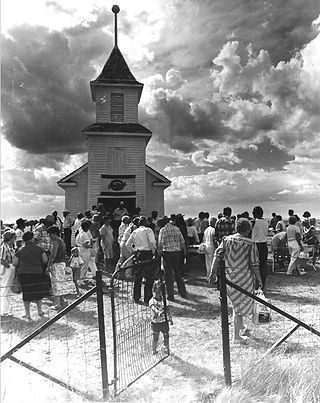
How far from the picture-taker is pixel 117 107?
20.7 meters

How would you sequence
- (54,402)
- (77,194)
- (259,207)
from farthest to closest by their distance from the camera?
(77,194) < (259,207) < (54,402)

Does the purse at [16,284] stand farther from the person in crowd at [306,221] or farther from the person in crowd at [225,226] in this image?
the person in crowd at [306,221]

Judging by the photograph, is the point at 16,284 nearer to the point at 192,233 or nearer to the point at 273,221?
the point at 192,233

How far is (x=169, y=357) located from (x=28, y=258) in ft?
10.9

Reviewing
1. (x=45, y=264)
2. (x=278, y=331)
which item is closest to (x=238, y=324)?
(x=278, y=331)

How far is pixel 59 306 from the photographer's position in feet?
26.8

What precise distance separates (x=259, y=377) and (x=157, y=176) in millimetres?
16548

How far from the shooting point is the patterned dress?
6023 millimetres

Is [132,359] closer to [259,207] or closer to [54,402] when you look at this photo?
[54,402]

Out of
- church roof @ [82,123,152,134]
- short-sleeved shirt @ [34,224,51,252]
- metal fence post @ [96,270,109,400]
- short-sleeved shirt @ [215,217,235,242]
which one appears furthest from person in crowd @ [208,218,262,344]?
church roof @ [82,123,152,134]

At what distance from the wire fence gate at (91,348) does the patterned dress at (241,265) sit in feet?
3.78

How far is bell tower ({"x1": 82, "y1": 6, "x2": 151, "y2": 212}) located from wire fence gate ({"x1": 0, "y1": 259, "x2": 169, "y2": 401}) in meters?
12.6

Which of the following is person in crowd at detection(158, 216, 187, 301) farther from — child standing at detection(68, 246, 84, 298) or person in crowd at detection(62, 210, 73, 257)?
person in crowd at detection(62, 210, 73, 257)

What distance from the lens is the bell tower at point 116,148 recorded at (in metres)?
19.6
